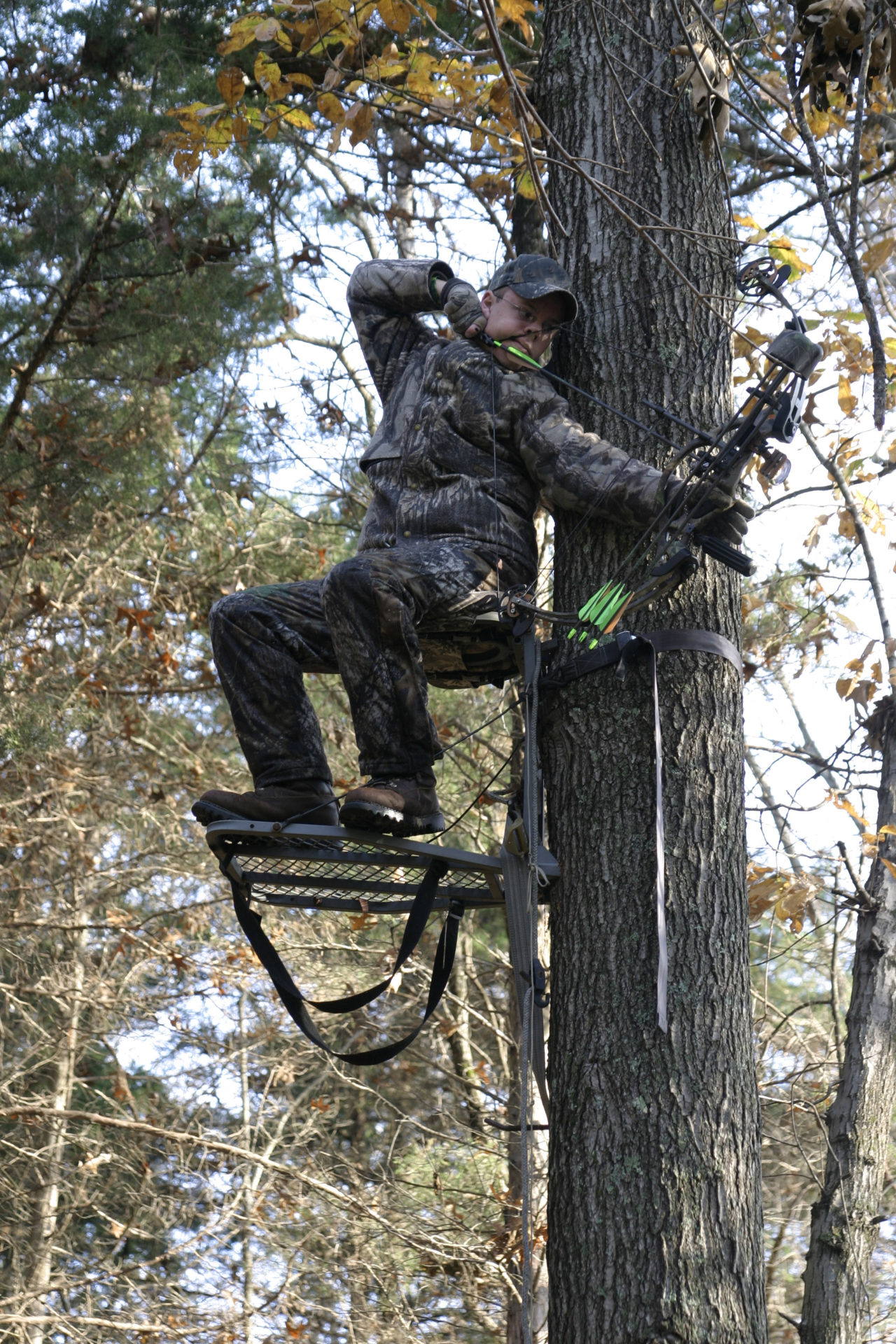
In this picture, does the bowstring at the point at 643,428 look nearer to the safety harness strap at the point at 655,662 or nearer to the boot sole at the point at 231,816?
the safety harness strap at the point at 655,662

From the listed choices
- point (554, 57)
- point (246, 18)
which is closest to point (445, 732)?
point (246, 18)

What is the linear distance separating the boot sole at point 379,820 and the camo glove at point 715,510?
0.97m

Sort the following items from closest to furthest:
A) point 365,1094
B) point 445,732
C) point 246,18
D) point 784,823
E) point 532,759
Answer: point 532,759, point 246,18, point 784,823, point 445,732, point 365,1094

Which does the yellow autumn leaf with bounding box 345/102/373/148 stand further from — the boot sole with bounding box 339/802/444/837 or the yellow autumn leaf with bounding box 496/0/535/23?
the boot sole with bounding box 339/802/444/837

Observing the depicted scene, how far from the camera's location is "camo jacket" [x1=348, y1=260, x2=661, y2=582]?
Answer: 134 inches

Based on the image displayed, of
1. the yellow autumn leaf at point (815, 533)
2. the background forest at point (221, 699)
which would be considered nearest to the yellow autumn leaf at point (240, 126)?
the background forest at point (221, 699)

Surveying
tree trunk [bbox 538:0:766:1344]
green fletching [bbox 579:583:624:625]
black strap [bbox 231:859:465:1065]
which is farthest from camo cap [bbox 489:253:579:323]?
black strap [bbox 231:859:465:1065]

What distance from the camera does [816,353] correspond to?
3.13 meters

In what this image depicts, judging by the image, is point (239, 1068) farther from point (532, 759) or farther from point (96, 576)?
point (532, 759)

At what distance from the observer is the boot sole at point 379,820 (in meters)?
3.16

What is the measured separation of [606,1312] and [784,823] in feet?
12.6

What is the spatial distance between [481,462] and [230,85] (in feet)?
9.39

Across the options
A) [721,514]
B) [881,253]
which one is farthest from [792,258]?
[721,514]

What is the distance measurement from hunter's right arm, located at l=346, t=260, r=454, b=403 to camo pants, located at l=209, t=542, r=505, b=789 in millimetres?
685
